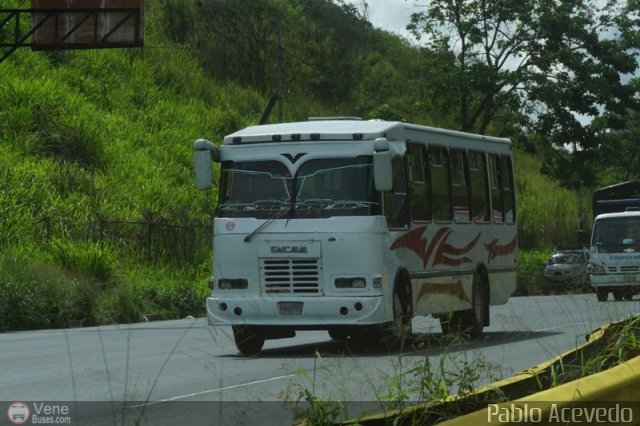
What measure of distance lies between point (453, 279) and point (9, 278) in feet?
31.5

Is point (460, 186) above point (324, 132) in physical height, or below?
below

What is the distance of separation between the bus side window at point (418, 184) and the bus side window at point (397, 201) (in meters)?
0.22

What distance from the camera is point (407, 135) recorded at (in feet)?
62.7

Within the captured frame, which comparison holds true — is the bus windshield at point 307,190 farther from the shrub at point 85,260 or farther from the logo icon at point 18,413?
the shrub at point 85,260

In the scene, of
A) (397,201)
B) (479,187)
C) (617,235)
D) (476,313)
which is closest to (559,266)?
(617,235)

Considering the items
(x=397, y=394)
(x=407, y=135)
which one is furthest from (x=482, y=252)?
(x=397, y=394)

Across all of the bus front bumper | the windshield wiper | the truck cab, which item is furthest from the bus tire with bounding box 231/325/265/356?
the truck cab

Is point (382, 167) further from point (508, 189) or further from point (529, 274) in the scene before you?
point (529, 274)

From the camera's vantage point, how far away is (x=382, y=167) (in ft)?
57.8

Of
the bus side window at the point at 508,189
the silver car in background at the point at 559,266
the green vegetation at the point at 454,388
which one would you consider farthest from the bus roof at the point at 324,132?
the silver car in background at the point at 559,266

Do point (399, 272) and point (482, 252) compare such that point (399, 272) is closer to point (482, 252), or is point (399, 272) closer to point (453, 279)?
point (453, 279)

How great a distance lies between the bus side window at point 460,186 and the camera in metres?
20.9

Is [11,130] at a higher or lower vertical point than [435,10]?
lower

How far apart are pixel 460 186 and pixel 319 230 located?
4.05 metres
